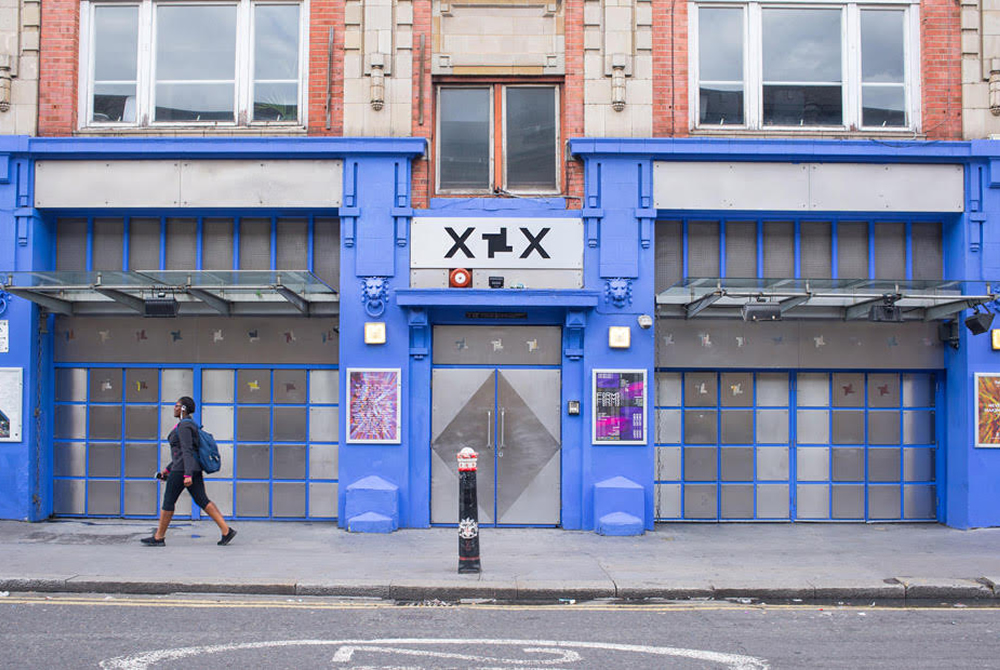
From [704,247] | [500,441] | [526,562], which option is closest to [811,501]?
[704,247]

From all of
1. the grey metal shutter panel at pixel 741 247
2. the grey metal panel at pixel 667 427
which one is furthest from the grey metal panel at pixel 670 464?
the grey metal shutter panel at pixel 741 247

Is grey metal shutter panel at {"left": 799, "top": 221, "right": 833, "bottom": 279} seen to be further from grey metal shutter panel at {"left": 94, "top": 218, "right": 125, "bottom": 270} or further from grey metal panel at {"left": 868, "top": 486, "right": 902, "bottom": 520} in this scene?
grey metal shutter panel at {"left": 94, "top": 218, "right": 125, "bottom": 270}

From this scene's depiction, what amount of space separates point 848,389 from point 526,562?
5491mm

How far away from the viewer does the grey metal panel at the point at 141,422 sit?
38.4 feet

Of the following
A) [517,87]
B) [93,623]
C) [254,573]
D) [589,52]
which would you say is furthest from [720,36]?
[93,623]

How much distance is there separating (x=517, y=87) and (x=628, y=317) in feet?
11.5

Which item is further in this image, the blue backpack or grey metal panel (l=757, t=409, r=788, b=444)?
grey metal panel (l=757, t=409, r=788, b=444)

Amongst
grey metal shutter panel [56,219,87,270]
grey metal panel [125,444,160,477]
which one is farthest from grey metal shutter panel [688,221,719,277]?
grey metal shutter panel [56,219,87,270]

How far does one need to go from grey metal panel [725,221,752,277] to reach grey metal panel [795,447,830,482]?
2557 mm

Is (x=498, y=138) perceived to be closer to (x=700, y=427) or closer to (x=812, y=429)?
(x=700, y=427)

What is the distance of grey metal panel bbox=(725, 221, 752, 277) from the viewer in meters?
11.8

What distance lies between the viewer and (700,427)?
11.8 metres

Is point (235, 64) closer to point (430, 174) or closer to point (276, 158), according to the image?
point (276, 158)

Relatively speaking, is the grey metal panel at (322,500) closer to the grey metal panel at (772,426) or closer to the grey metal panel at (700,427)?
the grey metal panel at (700,427)
